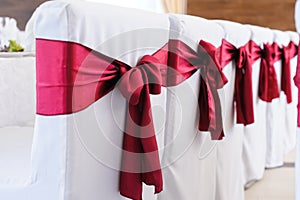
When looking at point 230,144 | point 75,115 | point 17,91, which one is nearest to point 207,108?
point 230,144

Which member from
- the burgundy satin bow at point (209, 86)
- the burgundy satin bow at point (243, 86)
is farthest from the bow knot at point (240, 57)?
the burgundy satin bow at point (209, 86)

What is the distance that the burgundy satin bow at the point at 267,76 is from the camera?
2516 mm

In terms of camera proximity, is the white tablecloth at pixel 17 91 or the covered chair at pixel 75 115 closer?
the covered chair at pixel 75 115

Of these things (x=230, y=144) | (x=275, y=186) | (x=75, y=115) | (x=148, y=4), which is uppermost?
(x=148, y=4)

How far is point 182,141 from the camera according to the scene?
1.62 m

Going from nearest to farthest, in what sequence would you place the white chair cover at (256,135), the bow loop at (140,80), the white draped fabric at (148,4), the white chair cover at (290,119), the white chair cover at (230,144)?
1. the bow loop at (140,80)
2. the white chair cover at (230,144)
3. the white chair cover at (256,135)
4. the white chair cover at (290,119)
5. the white draped fabric at (148,4)

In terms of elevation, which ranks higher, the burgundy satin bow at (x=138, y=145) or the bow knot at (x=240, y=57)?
the bow knot at (x=240, y=57)

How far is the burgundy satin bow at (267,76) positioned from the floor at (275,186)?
1.52 ft

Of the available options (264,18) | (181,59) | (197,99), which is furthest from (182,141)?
(264,18)

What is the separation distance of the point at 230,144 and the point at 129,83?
0.96 metres

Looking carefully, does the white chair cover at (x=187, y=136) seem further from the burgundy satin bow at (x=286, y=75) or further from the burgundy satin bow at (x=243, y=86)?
the burgundy satin bow at (x=286, y=75)

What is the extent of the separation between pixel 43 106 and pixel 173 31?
0.55 m

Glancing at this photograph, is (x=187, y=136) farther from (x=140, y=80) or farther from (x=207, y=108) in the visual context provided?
(x=140, y=80)

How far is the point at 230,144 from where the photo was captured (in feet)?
6.76
